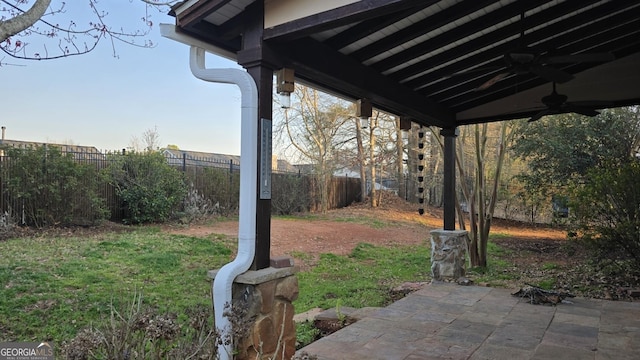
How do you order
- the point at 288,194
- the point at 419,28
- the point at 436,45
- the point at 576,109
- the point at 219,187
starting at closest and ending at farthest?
the point at 419,28
the point at 436,45
the point at 576,109
the point at 219,187
the point at 288,194

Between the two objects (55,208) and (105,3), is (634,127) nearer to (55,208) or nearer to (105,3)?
(105,3)

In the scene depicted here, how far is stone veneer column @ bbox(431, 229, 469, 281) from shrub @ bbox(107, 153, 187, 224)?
658 cm

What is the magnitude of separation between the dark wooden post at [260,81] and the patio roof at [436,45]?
30mm

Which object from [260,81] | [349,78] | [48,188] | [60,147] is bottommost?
[48,188]

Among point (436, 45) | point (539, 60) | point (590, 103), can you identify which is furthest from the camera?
point (590, 103)

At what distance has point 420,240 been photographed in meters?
10.7

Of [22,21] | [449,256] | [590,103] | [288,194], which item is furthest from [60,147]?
[590,103]

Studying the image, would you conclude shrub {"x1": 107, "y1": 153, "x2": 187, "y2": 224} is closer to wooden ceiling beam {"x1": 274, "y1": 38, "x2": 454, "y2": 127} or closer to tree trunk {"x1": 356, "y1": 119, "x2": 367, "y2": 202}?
wooden ceiling beam {"x1": 274, "y1": 38, "x2": 454, "y2": 127}

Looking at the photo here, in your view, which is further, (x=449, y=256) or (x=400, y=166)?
(x=400, y=166)

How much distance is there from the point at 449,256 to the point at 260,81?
12.8 ft

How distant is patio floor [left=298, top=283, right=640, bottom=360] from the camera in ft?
9.84

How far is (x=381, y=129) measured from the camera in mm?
15633

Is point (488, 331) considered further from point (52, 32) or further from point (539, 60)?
point (52, 32)

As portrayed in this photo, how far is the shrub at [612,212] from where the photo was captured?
16.7ft
